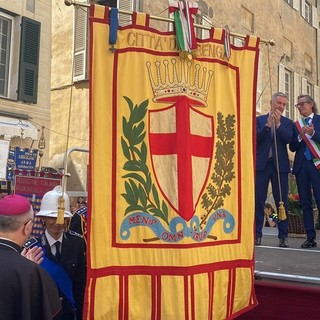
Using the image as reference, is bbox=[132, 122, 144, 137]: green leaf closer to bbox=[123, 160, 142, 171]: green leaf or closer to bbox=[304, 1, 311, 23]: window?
bbox=[123, 160, 142, 171]: green leaf

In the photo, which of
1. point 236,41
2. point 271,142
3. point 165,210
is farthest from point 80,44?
point 165,210

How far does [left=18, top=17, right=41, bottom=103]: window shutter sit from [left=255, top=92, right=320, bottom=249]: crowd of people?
8090 millimetres

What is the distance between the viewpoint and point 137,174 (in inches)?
117

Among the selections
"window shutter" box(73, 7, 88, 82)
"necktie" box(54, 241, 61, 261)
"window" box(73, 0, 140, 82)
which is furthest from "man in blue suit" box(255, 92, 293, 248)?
"window shutter" box(73, 7, 88, 82)

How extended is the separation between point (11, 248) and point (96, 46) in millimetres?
1290

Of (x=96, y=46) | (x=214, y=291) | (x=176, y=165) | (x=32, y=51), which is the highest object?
(x=32, y=51)

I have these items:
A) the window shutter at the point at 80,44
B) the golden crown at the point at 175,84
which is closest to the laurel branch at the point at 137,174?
the golden crown at the point at 175,84

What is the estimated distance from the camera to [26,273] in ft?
6.79

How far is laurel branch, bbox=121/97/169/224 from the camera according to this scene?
297 centimetres

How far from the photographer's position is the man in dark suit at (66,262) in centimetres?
308

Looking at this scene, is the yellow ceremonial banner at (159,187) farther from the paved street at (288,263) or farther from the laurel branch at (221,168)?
the paved street at (288,263)

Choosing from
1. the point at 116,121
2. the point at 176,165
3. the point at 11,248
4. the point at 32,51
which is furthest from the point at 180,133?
the point at 32,51

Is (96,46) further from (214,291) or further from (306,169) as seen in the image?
(306,169)

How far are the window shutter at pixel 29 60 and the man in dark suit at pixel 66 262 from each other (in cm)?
905
